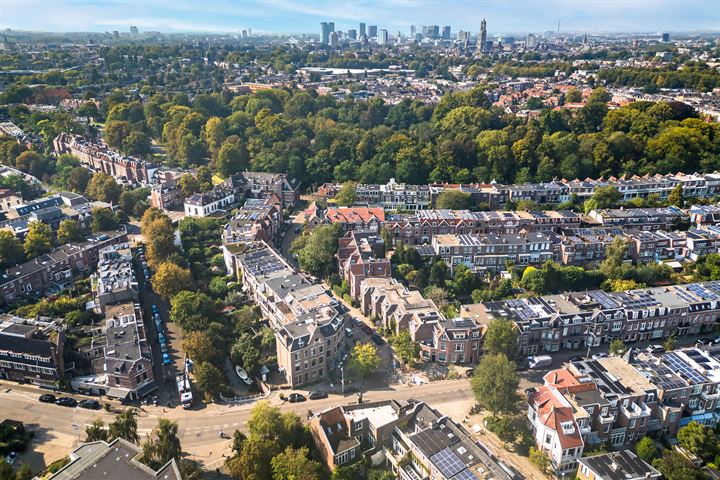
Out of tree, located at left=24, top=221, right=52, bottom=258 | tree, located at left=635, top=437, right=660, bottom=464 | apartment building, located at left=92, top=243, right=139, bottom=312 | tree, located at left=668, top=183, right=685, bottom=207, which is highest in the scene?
tree, located at left=668, top=183, right=685, bottom=207

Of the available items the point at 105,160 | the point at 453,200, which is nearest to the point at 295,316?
the point at 453,200

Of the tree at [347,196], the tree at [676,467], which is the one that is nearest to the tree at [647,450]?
the tree at [676,467]

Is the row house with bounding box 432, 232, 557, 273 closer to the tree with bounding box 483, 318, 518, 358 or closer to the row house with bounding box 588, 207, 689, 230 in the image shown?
the row house with bounding box 588, 207, 689, 230

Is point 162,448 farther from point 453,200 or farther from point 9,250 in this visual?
point 453,200

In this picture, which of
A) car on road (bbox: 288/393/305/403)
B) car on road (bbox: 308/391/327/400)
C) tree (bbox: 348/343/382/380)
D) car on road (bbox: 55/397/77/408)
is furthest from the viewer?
tree (bbox: 348/343/382/380)

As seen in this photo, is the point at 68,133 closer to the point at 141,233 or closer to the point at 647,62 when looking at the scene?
the point at 141,233

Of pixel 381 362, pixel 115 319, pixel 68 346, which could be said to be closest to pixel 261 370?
pixel 381 362

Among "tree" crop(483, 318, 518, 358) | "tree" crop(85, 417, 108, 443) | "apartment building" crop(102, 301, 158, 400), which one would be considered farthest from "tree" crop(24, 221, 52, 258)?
"tree" crop(483, 318, 518, 358)
